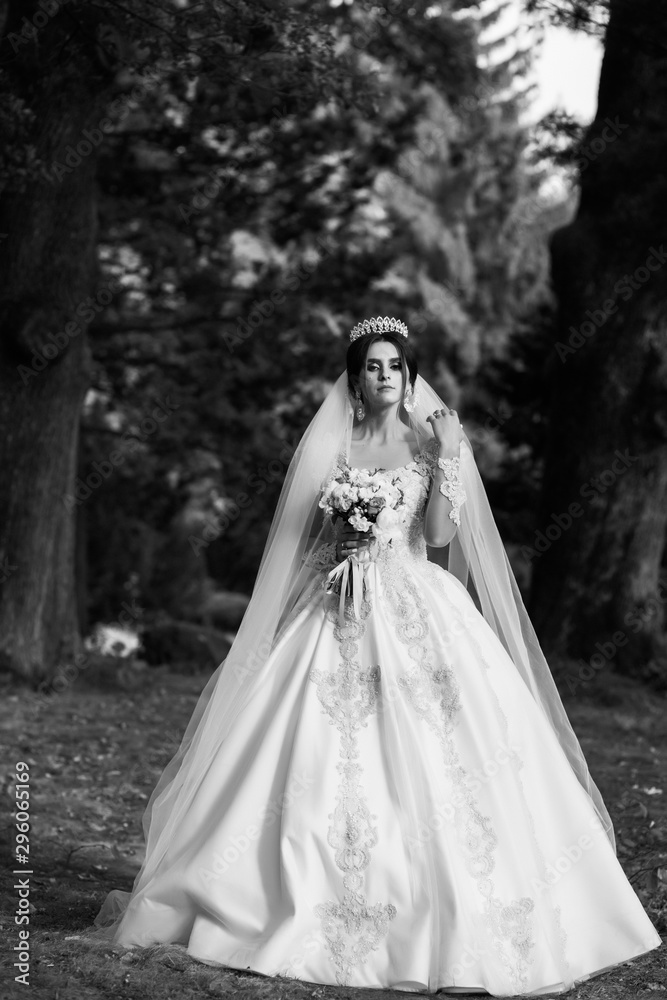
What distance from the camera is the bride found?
159 inches

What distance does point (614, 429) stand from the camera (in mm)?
10477

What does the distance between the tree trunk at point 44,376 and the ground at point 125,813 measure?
2.05 ft

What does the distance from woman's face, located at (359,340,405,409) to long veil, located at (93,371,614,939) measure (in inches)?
5.3

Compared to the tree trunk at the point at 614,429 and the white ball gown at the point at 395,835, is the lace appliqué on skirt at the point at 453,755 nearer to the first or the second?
the white ball gown at the point at 395,835

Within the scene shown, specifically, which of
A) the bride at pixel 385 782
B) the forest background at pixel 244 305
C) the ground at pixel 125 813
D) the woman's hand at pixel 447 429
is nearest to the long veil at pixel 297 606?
the bride at pixel 385 782

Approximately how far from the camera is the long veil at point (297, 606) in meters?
4.59

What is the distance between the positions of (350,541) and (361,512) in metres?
0.14

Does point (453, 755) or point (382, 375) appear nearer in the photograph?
point (453, 755)

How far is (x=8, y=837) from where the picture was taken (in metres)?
5.91

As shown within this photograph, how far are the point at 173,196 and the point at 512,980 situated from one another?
10.7 m

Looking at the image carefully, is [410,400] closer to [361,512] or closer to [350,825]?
[361,512]

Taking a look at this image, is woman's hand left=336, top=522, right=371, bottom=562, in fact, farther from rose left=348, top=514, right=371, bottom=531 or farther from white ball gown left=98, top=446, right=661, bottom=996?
white ball gown left=98, top=446, right=661, bottom=996

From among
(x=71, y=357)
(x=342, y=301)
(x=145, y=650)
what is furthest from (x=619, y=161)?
(x=145, y=650)

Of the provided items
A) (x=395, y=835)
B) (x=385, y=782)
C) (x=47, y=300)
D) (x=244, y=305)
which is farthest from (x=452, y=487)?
(x=244, y=305)
